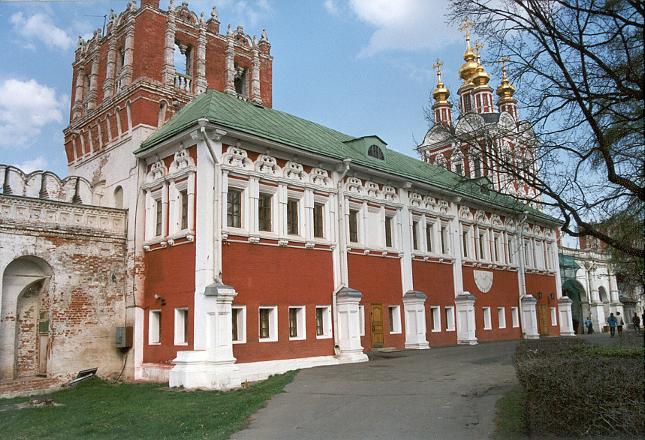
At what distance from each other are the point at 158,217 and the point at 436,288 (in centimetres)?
1309

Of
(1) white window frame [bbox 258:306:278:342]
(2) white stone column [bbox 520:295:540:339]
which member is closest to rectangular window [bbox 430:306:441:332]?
(2) white stone column [bbox 520:295:540:339]

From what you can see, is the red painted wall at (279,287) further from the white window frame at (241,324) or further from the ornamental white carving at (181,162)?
the ornamental white carving at (181,162)

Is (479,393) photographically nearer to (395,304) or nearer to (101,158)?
(395,304)

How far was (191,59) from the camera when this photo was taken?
24.8m

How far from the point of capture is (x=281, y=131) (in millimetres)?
20625

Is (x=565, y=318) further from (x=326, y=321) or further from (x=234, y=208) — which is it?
(x=234, y=208)

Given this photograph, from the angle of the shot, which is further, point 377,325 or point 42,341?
point 377,325

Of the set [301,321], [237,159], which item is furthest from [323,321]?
[237,159]

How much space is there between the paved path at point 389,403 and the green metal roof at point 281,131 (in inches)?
196

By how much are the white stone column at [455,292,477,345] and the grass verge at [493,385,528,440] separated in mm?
15994

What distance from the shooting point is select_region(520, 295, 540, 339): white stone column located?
106 ft

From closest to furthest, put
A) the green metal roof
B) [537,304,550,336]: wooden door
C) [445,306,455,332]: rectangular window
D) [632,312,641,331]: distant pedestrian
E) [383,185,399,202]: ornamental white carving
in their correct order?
the green metal roof < [632,312,641,331]: distant pedestrian < [383,185,399,202]: ornamental white carving < [445,306,455,332]: rectangular window < [537,304,550,336]: wooden door

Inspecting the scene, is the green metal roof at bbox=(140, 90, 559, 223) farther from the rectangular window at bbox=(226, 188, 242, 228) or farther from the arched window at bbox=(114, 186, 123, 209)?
the arched window at bbox=(114, 186, 123, 209)

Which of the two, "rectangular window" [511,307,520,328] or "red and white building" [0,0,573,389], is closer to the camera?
"red and white building" [0,0,573,389]
